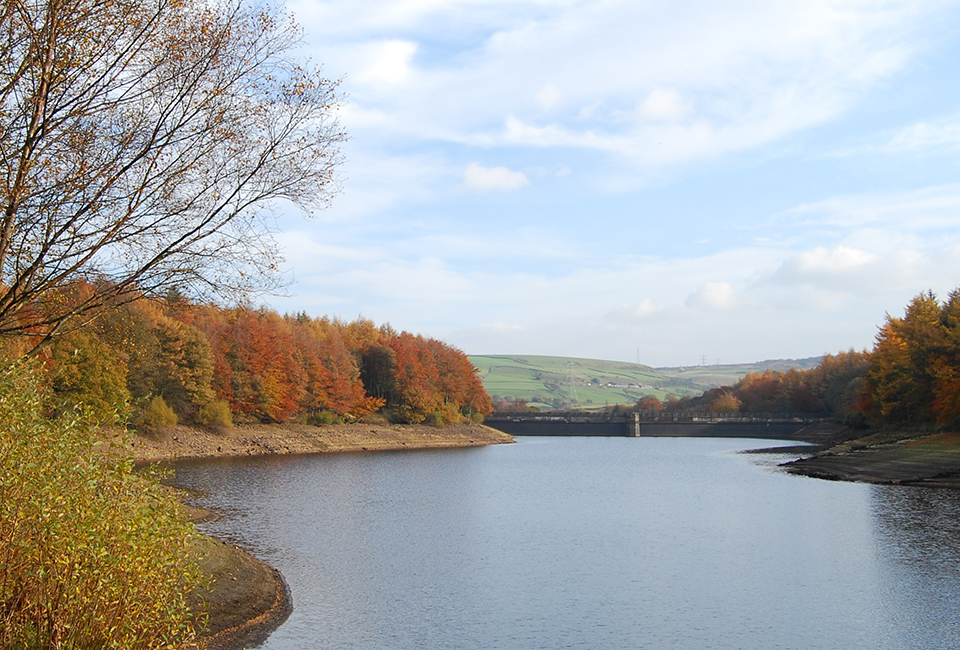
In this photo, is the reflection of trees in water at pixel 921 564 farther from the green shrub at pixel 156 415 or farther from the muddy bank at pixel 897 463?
the green shrub at pixel 156 415

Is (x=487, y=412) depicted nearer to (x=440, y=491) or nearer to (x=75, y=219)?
(x=440, y=491)

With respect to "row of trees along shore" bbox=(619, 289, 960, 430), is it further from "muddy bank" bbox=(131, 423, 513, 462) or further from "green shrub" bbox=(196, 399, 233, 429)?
"green shrub" bbox=(196, 399, 233, 429)

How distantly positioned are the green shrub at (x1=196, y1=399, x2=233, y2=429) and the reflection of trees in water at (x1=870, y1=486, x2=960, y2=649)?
189ft

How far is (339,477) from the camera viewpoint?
55.7 m

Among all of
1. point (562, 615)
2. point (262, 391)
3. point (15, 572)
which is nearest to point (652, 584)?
point (562, 615)

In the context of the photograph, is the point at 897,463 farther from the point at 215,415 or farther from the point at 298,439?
the point at 215,415

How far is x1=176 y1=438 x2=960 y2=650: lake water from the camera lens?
19109 mm

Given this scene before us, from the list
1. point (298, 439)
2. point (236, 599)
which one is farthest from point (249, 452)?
point (236, 599)

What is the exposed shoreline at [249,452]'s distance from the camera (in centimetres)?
1817

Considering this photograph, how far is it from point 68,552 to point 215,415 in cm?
7044

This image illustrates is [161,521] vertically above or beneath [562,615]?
above

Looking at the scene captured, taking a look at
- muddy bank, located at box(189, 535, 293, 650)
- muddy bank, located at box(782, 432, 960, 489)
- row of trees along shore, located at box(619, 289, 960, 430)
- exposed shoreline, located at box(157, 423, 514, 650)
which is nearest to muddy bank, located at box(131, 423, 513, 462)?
exposed shoreline, located at box(157, 423, 514, 650)

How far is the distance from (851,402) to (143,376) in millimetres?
86291

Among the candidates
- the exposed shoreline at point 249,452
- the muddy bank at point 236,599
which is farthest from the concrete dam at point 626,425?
the muddy bank at point 236,599
